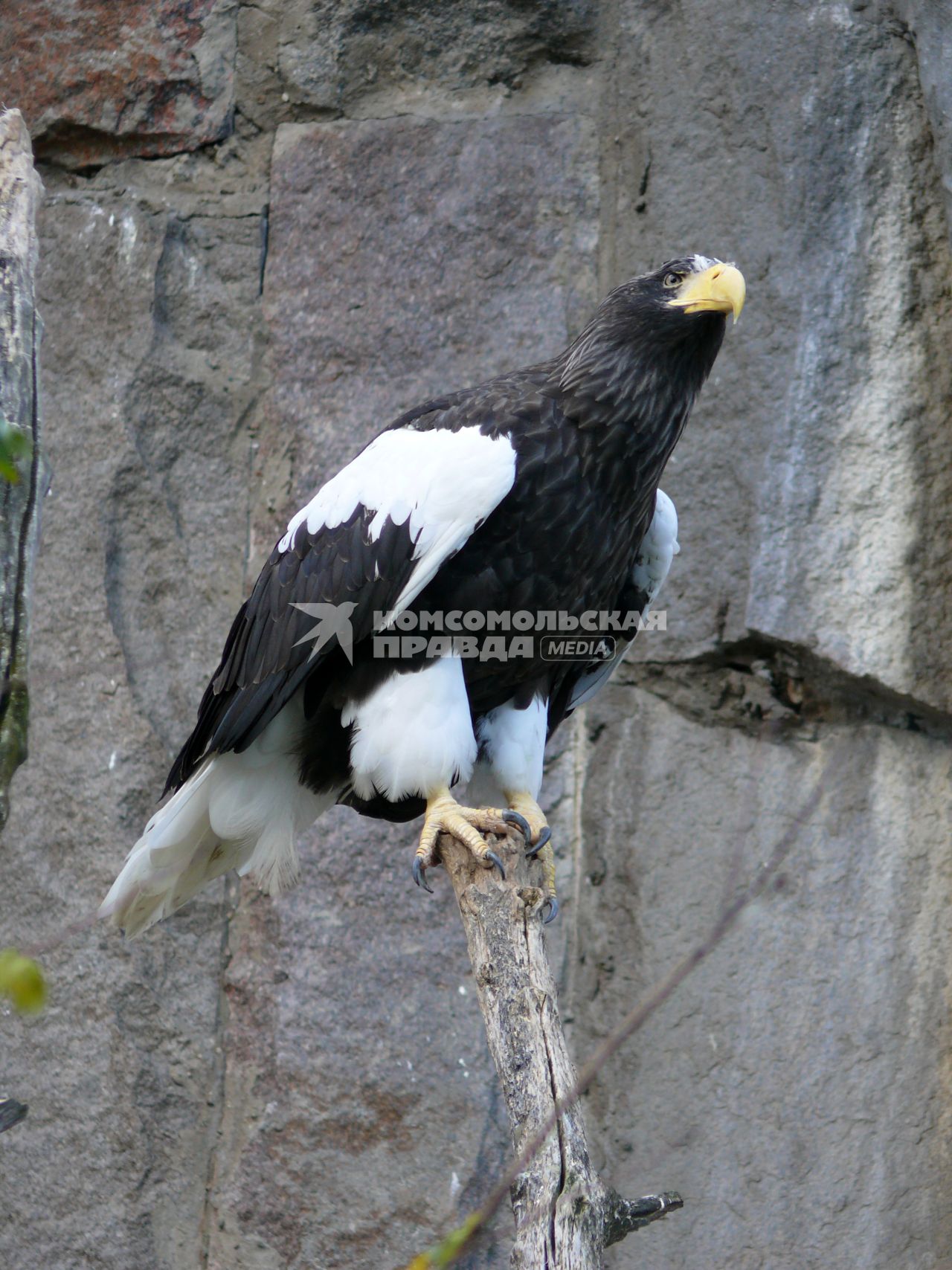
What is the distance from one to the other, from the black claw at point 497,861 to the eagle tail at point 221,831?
62cm

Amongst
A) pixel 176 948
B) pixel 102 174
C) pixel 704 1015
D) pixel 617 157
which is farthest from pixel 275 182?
pixel 704 1015

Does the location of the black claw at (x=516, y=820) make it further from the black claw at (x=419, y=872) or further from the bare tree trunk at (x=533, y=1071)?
the black claw at (x=419, y=872)

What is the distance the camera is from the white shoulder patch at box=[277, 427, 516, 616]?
2.22 metres

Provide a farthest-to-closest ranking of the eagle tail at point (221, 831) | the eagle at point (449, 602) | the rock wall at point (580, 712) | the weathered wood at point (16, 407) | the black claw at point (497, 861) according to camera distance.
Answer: the rock wall at point (580, 712)
the eagle tail at point (221, 831)
the eagle at point (449, 602)
the black claw at point (497, 861)
the weathered wood at point (16, 407)

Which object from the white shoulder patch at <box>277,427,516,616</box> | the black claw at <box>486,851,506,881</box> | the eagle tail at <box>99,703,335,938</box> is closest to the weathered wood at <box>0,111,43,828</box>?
the white shoulder patch at <box>277,427,516,616</box>

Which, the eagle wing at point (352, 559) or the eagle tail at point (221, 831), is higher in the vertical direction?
the eagle wing at point (352, 559)

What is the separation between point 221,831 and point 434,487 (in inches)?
33.4

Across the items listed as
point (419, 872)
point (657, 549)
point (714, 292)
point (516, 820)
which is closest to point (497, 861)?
point (516, 820)

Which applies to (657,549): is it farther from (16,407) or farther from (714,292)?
(16,407)

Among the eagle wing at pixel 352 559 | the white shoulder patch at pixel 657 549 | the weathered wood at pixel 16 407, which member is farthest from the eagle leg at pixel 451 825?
the weathered wood at pixel 16 407

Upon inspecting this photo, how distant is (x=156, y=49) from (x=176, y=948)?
2.33 m

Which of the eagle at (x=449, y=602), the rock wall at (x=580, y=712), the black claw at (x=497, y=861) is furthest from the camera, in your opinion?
the rock wall at (x=580, y=712)

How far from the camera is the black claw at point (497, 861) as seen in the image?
2.08m

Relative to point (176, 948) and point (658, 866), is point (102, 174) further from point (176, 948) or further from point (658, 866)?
point (658, 866)
